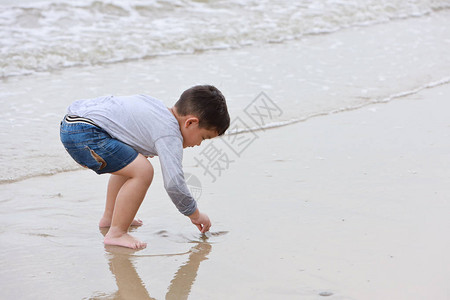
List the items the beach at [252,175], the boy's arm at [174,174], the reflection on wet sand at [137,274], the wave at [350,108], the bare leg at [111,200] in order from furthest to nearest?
the wave at [350,108] → the bare leg at [111,200] → the boy's arm at [174,174] → the beach at [252,175] → the reflection on wet sand at [137,274]

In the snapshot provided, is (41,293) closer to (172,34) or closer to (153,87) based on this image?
(153,87)

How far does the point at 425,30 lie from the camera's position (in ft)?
30.3

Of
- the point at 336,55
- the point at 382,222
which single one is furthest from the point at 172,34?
the point at 382,222

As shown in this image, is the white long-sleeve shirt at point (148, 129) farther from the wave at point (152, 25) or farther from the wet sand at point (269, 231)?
the wave at point (152, 25)

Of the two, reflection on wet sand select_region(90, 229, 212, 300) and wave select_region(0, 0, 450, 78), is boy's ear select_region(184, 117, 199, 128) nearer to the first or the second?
reflection on wet sand select_region(90, 229, 212, 300)

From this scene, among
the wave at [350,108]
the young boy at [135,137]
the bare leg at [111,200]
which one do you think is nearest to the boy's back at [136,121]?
the young boy at [135,137]

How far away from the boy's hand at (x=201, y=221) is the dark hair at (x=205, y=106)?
1.31ft

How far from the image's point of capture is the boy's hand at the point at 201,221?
277 cm

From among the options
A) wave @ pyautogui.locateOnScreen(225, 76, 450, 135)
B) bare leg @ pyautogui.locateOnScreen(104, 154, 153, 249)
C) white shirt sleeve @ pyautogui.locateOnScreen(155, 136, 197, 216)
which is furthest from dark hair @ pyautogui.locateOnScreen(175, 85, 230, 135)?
wave @ pyautogui.locateOnScreen(225, 76, 450, 135)

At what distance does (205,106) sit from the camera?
2738 mm

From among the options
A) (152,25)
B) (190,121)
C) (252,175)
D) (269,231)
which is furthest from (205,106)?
(152,25)

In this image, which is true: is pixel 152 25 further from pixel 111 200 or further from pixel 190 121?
pixel 190 121

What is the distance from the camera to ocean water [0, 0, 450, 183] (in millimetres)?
5055

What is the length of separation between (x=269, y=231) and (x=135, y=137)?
0.76m
